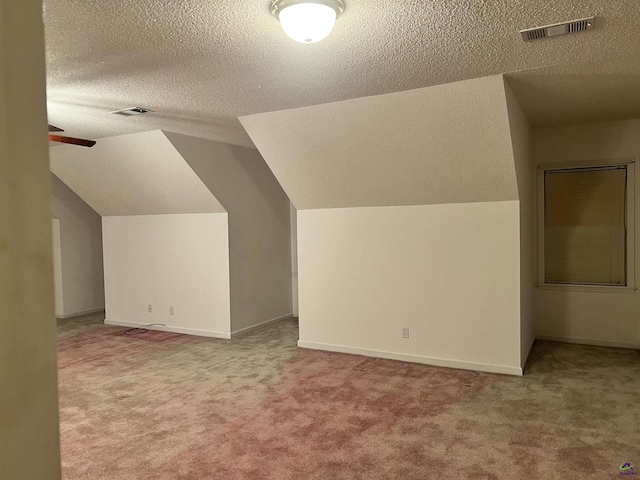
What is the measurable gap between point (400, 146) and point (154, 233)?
146 inches

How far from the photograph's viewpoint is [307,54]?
271 cm

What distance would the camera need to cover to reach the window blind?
4.94 meters

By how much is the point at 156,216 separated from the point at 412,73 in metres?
4.20

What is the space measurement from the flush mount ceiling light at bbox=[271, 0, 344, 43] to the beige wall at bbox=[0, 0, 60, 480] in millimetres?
1362

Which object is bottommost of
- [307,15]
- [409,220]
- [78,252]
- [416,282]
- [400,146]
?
[416,282]

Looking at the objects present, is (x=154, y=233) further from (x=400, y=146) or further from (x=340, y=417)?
(x=340, y=417)

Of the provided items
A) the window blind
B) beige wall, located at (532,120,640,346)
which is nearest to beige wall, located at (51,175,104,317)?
beige wall, located at (532,120,640,346)

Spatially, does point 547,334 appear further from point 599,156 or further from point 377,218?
point 377,218

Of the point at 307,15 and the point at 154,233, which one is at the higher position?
the point at 307,15

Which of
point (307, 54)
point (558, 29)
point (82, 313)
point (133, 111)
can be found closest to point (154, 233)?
point (82, 313)

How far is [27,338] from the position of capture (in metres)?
0.87

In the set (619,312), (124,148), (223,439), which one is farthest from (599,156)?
(124,148)

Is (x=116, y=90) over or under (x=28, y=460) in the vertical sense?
over

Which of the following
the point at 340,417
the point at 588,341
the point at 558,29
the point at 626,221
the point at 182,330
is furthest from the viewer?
the point at 182,330
